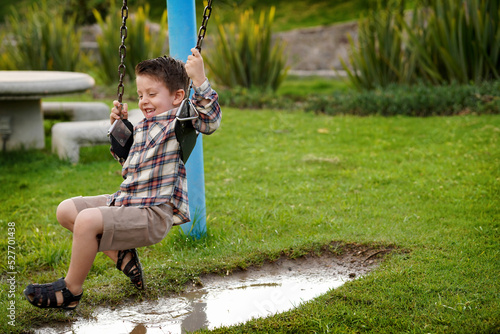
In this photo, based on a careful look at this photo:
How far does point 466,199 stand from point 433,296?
1972mm

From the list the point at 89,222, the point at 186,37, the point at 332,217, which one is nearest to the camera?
the point at 89,222

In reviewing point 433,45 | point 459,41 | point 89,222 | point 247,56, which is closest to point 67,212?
point 89,222

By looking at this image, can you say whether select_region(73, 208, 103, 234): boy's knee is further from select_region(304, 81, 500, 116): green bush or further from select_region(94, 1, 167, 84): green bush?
select_region(94, 1, 167, 84): green bush

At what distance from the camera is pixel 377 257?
404 centimetres

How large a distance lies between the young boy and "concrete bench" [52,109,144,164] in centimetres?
346

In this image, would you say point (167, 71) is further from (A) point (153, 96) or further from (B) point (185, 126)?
(B) point (185, 126)

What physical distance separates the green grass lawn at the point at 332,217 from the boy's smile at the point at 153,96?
1156 mm

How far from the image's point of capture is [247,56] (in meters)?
10.5

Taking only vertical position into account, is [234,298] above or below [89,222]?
below

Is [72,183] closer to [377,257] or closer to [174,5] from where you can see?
[174,5]

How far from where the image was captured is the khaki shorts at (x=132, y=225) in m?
3.04

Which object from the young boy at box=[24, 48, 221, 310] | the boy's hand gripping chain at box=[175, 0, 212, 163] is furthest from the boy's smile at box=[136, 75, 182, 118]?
the boy's hand gripping chain at box=[175, 0, 212, 163]

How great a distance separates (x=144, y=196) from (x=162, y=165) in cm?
20

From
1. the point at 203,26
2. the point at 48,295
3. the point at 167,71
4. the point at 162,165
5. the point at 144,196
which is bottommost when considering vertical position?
the point at 48,295
